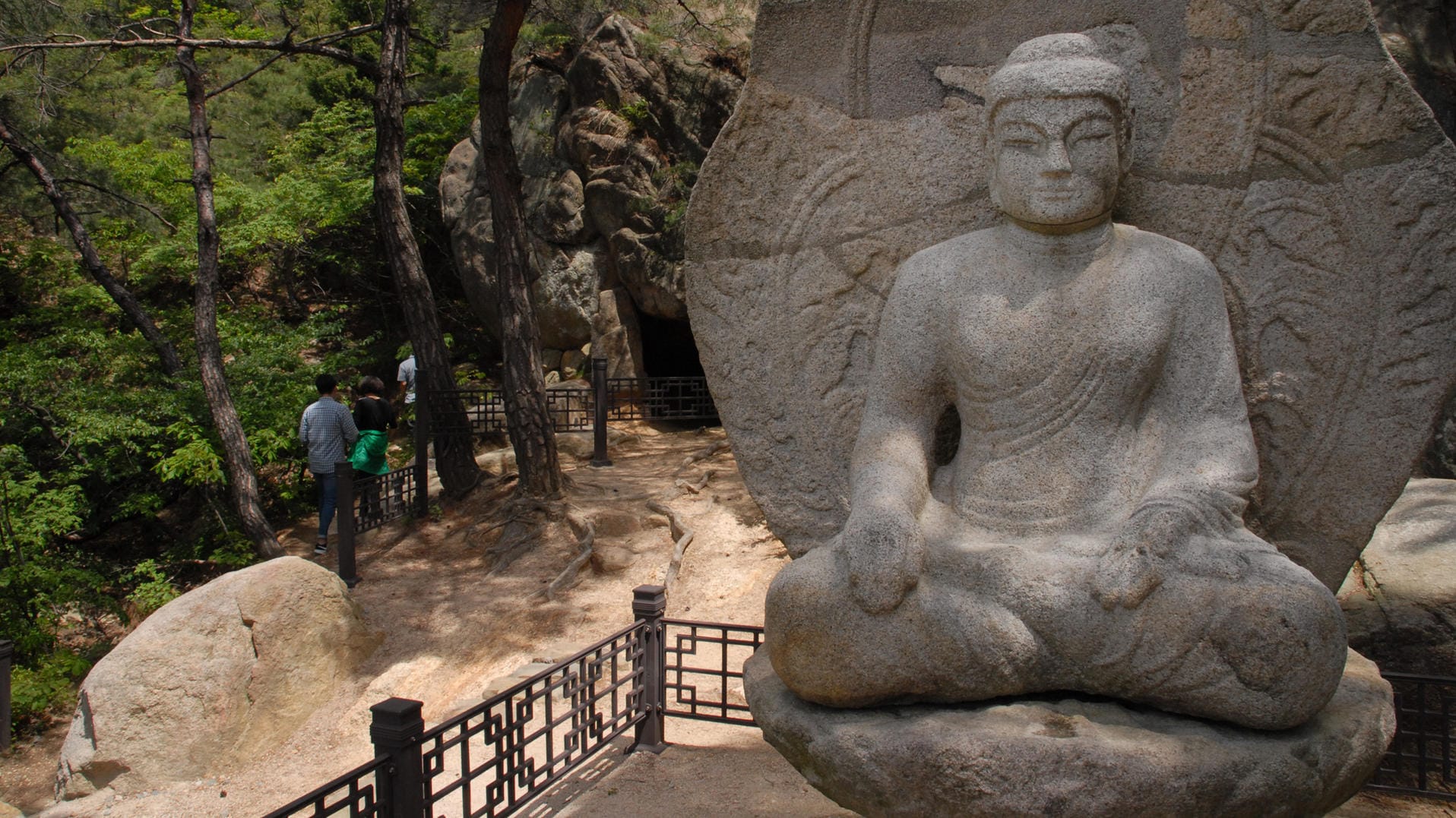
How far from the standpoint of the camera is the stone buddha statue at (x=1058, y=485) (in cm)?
244

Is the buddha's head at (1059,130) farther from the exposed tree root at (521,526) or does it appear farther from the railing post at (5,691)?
the railing post at (5,691)

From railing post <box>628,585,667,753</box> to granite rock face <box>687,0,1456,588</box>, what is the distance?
1.66 meters

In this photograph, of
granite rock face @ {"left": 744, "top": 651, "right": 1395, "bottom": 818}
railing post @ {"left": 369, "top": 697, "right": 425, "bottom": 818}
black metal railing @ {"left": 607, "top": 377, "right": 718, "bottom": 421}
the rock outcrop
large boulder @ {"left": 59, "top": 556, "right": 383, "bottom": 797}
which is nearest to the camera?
granite rock face @ {"left": 744, "top": 651, "right": 1395, "bottom": 818}

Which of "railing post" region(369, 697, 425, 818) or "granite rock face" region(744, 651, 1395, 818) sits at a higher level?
"granite rock face" region(744, 651, 1395, 818)

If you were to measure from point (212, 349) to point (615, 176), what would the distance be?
5.31 metres

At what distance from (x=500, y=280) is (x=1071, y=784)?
7.18 meters

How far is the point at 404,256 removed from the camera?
913cm

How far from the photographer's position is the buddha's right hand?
8.42 ft

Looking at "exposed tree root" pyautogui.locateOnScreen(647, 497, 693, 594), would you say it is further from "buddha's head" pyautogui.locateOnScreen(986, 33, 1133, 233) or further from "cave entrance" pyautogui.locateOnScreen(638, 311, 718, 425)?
"buddha's head" pyautogui.locateOnScreen(986, 33, 1133, 233)

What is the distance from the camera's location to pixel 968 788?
7.79ft

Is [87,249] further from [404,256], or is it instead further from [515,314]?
[515,314]

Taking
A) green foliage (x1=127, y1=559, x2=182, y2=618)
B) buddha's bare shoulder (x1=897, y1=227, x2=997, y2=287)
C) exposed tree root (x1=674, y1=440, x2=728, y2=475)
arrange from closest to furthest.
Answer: buddha's bare shoulder (x1=897, y1=227, x2=997, y2=287) < green foliage (x1=127, y1=559, x2=182, y2=618) < exposed tree root (x1=674, y1=440, x2=728, y2=475)

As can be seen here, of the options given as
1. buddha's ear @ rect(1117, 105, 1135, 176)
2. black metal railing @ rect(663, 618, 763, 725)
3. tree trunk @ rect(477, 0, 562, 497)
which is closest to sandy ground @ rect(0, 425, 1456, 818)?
black metal railing @ rect(663, 618, 763, 725)

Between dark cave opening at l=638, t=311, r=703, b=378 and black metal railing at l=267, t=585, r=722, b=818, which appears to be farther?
dark cave opening at l=638, t=311, r=703, b=378
